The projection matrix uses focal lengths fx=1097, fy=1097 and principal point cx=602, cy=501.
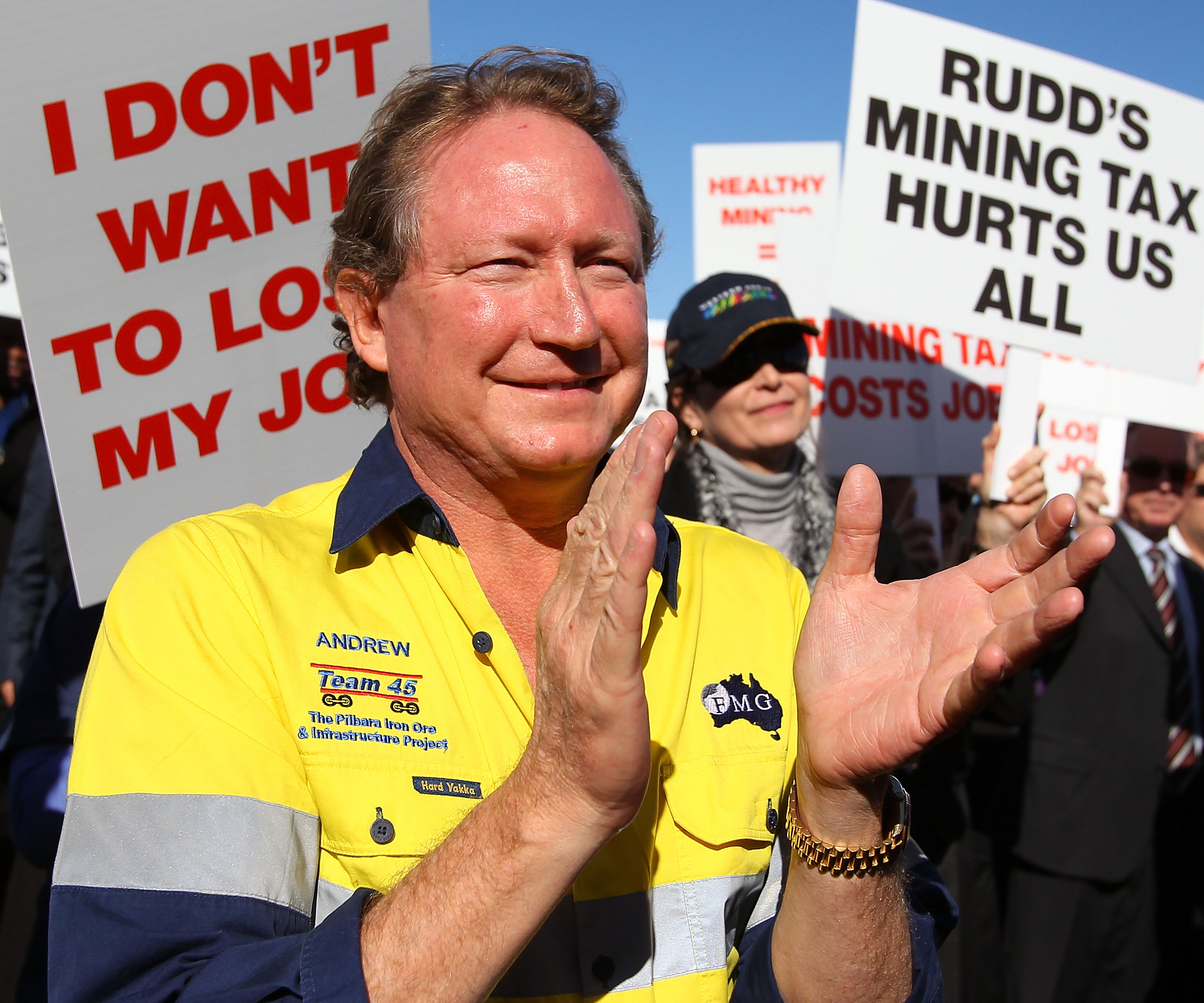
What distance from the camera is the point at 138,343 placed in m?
2.39

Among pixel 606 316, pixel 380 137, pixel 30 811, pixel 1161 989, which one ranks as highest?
pixel 380 137

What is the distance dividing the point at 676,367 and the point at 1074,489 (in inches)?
77.2

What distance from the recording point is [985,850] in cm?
404

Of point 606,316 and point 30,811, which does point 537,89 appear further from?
point 30,811

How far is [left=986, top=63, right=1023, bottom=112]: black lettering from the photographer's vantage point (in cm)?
396

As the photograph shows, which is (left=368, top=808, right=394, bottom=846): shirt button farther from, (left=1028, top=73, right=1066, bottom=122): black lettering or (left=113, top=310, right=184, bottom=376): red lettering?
(left=1028, top=73, right=1066, bottom=122): black lettering

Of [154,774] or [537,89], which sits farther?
[537,89]

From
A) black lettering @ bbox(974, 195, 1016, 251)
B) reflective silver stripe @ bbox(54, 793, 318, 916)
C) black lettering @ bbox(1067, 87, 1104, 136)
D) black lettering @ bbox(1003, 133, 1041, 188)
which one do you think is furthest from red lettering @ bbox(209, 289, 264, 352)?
black lettering @ bbox(1067, 87, 1104, 136)

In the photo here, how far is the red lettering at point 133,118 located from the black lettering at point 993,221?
277 centimetres

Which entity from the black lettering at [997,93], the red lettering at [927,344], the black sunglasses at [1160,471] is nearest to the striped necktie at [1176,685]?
the black sunglasses at [1160,471]

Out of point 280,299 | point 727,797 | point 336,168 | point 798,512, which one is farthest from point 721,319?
point 727,797

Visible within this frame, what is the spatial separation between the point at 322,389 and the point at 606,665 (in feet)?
5.59

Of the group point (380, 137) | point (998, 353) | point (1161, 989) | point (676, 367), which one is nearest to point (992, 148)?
point (676, 367)

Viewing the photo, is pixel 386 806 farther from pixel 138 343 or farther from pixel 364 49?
pixel 364 49
